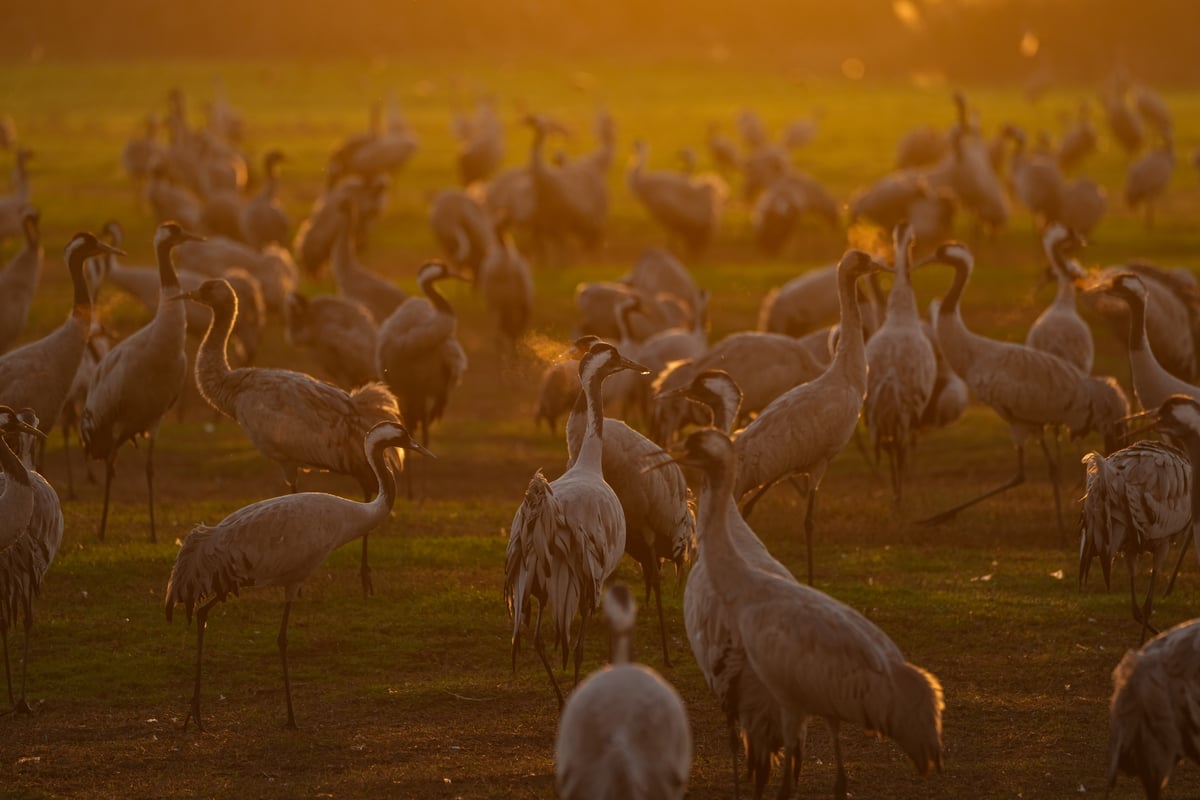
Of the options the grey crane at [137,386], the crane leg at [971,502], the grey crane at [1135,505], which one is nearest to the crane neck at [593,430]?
the grey crane at [1135,505]

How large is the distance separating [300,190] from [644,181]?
31.8 feet

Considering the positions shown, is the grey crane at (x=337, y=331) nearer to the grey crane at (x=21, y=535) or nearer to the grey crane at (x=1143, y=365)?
the grey crane at (x=21, y=535)

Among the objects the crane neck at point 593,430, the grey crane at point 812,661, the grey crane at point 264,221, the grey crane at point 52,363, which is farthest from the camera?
the grey crane at point 264,221

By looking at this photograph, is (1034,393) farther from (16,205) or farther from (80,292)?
(16,205)

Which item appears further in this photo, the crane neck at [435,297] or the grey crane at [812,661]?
the crane neck at [435,297]

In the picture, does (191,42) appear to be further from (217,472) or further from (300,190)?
(217,472)

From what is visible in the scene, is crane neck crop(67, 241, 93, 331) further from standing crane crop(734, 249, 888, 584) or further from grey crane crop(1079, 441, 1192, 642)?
grey crane crop(1079, 441, 1192, 642)

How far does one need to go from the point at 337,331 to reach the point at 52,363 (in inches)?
146

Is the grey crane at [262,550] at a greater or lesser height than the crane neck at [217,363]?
lesser

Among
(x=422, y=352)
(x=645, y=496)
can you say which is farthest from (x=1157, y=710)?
(x=422, y=352)

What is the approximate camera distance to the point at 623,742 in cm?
528

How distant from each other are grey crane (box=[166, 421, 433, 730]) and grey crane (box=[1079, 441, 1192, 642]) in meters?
3.97

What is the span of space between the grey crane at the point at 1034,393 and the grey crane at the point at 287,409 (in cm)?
432

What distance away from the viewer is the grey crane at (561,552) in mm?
7812
